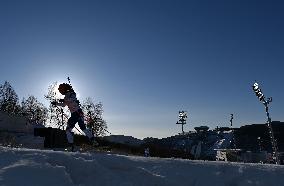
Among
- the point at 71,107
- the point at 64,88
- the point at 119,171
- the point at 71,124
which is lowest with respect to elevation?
the point at 119,171

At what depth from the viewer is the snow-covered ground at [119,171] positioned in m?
3.93

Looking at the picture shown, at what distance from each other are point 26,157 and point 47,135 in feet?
52.9

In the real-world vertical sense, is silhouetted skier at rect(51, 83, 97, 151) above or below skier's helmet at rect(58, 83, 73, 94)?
below

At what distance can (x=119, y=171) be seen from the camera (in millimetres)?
4410

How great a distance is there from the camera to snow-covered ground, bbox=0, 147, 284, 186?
12.9 feet

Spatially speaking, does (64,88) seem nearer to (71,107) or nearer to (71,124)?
(71,107)

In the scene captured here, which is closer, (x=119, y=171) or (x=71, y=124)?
(x=119, y=171)

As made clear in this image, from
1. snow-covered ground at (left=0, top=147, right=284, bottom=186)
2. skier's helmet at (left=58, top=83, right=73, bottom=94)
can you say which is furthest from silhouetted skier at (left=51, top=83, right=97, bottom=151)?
snow-covered ground at (left=0, top=147, right=284, bottom=186)

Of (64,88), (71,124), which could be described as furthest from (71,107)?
(64,88)

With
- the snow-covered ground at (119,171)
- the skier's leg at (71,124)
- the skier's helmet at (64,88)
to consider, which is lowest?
the snow-covered ground at (119,171)

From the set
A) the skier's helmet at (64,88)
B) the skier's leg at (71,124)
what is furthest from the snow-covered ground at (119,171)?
the skier's helmet at (64,88)

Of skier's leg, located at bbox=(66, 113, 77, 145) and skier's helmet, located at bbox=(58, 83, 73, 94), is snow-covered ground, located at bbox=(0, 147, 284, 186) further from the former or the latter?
skier's helmet, located at bbox=(58, 83, 73, 94)

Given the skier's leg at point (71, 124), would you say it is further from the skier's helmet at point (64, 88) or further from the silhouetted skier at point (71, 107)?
the skier's helmet at point (64, 88)

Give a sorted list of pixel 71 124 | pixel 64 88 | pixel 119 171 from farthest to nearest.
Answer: pixel 64 88, pixel 71 124, pixel 119 171
